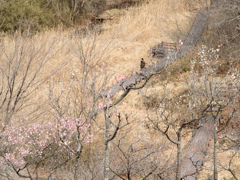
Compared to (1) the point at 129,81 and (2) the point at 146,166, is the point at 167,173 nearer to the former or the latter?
(2) the point at 146,166

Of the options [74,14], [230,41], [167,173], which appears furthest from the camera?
[74,14]

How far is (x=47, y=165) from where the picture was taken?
1026 cm

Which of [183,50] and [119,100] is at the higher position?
[119,100]

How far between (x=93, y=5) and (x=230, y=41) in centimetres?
1352

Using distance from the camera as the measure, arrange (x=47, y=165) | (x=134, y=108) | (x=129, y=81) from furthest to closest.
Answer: (x=129, y=81) < (x=134, y=108) < (x=47, y=165)

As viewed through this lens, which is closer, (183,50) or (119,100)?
(119,100)

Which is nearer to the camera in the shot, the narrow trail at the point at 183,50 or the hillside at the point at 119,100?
the hillside at the point at 119,100

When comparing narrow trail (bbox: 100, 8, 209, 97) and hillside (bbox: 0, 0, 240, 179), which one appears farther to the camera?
narrow trail (bbox: 100, 8, 209, 97)

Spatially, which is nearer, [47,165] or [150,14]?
[47,165]

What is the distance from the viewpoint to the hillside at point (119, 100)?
7930 millimetres

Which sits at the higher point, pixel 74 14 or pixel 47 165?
pixel 74 14

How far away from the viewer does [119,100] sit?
18.9ft

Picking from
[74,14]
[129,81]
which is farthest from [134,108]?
[74,14]

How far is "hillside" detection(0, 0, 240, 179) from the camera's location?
26.0ft
